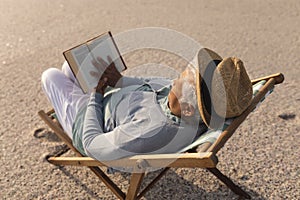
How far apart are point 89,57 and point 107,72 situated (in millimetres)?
166

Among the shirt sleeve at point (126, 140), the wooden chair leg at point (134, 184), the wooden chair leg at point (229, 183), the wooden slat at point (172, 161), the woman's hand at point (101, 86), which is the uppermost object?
the woman's hand at point (101, 86)

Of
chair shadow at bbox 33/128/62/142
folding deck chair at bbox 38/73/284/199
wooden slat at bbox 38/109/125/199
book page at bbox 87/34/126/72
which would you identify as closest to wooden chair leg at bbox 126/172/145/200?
folding deck chair at bbox 38/73/284/199

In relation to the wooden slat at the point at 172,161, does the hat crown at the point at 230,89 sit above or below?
above

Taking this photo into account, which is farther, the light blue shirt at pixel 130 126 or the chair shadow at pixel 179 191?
the chair shadow at pixel 179 191

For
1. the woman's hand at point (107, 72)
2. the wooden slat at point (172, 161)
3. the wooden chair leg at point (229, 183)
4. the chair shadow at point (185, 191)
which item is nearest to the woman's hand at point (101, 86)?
the woman's hand at point (107, 72)

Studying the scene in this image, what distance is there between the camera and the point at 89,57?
10.0 feet

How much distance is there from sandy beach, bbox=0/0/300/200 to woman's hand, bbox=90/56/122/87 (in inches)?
28.8

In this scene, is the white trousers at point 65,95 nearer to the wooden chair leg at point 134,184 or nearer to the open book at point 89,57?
the open book at point 89,57

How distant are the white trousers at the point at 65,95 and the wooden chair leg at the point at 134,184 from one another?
27.5 inches

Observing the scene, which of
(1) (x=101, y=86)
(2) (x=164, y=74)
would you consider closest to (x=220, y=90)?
(1) (x=101, y=86)

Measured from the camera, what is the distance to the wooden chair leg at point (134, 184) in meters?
2.58

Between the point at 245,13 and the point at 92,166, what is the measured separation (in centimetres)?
416

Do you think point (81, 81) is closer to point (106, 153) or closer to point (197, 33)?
point (106, 153)

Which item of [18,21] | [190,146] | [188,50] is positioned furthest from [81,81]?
[18,21]
